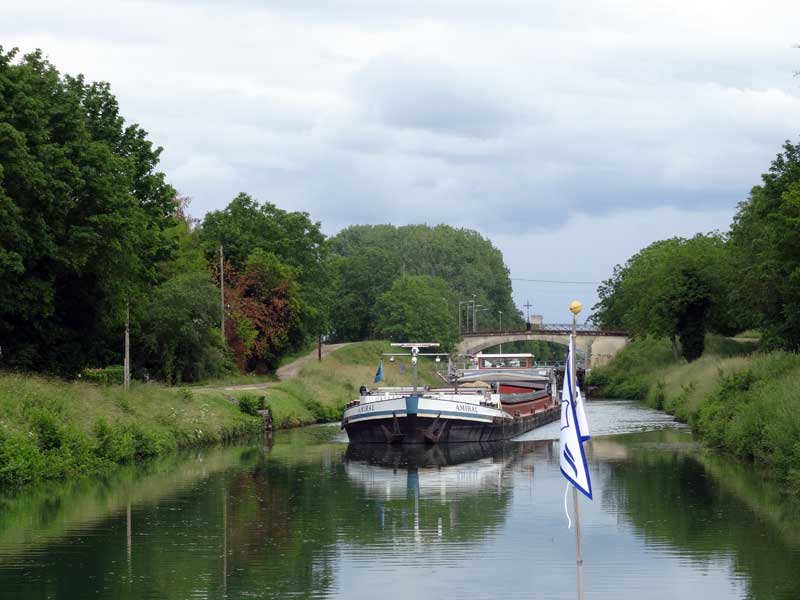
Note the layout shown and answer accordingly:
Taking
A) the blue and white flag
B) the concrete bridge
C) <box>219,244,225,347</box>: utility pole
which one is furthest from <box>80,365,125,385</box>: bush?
the concrete bridge

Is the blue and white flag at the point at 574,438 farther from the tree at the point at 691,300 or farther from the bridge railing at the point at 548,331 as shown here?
the bridge railing at the point at 548,331

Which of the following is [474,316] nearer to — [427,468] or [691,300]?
[691,300]

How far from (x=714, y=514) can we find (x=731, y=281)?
50.3m

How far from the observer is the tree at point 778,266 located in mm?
50312

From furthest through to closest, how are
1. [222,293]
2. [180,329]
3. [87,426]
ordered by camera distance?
[222,293]
[180,329]
[87,426]

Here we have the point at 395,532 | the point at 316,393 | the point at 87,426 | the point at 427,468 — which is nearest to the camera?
the point at 395,532

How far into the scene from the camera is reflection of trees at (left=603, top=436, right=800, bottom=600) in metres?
21.7

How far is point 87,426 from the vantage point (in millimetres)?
37688

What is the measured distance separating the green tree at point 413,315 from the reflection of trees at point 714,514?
85.8 m

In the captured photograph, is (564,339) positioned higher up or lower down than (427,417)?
higher up

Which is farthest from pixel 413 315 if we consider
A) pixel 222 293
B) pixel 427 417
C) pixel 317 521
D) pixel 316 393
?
pixel 317 521

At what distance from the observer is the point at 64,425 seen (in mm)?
35906

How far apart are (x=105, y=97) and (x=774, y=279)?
30.8m

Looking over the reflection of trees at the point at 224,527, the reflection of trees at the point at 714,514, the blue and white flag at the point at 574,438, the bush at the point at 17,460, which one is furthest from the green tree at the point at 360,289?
the blue and white flag at the point at 574,438
